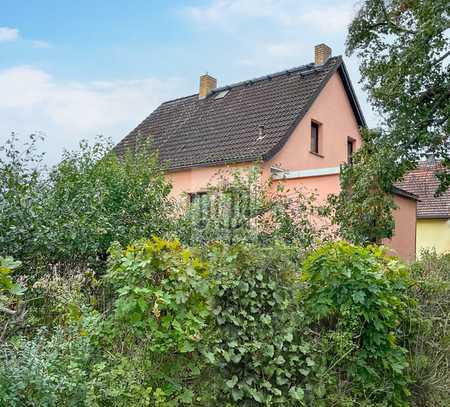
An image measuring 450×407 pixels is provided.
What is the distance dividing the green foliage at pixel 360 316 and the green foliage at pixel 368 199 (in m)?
5.59

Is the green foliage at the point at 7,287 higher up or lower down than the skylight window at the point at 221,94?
lower down

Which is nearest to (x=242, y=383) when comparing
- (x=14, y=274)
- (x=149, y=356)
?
(x=149, y=356)

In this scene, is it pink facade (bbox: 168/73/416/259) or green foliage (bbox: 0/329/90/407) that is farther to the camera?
pink facade (bbox: 168/73/416/259)

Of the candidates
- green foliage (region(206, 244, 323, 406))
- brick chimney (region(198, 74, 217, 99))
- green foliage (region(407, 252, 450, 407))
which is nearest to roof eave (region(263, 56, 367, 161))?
brick chimney (region(198, 74, 217, 99))

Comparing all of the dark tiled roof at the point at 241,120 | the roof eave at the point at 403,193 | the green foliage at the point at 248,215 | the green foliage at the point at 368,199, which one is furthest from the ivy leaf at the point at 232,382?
the roof eave at the point at 403,193

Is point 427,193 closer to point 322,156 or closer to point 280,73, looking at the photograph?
point 322,156

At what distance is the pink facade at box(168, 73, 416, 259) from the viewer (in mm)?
12922

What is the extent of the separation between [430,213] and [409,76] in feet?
34.6

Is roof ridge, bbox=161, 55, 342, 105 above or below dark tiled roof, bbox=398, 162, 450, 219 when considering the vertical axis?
above

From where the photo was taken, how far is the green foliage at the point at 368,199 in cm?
976

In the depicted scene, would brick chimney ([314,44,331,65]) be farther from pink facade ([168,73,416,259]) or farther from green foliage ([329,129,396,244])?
green foliage ([329,129,396,244])

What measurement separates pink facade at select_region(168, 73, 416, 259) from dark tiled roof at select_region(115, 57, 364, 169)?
33 centimetres

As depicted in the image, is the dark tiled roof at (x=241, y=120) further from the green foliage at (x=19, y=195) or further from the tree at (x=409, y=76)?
the green foliage at (x=19, y=195)

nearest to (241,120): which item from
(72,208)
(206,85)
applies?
A: (206,85)
